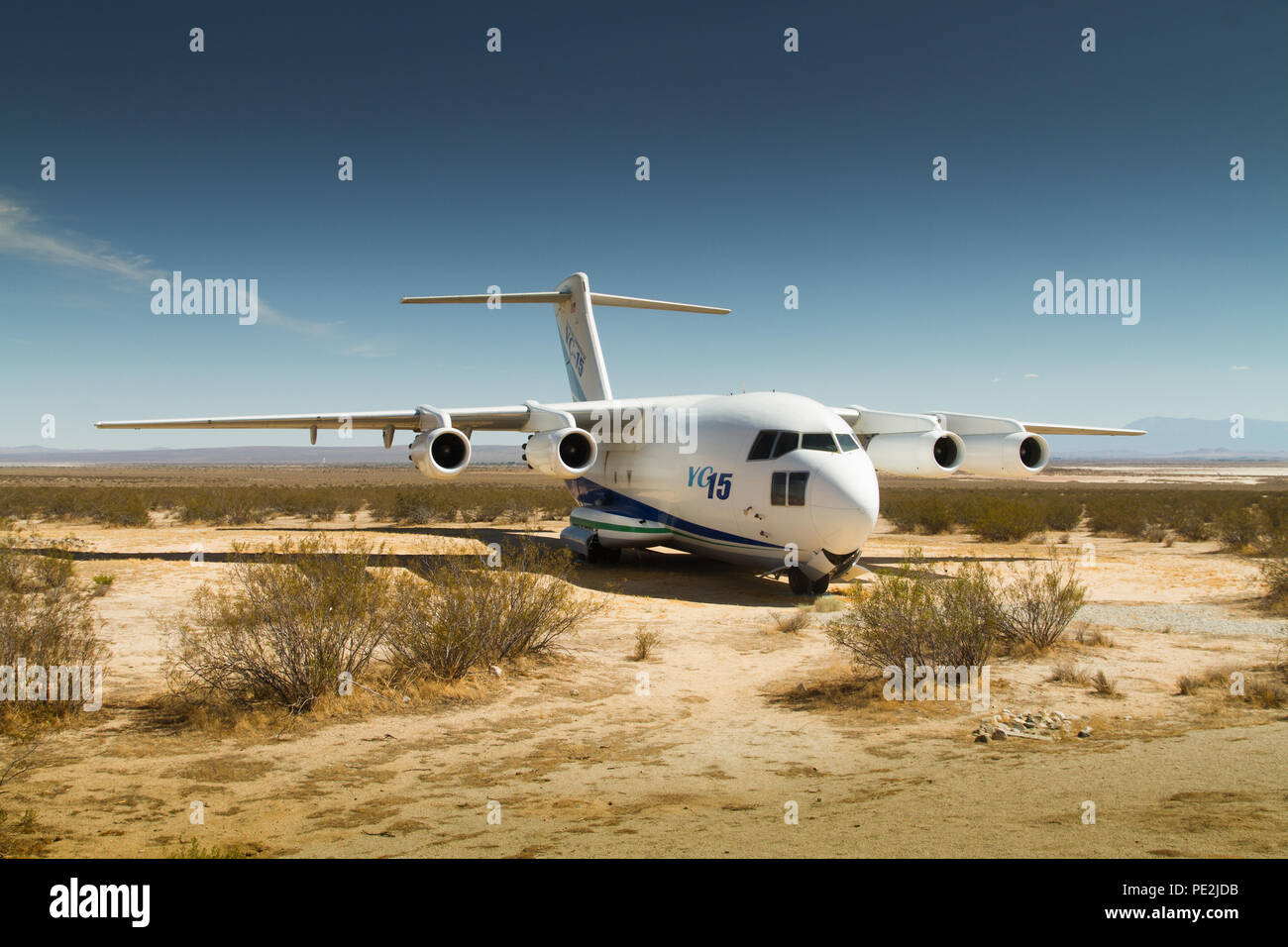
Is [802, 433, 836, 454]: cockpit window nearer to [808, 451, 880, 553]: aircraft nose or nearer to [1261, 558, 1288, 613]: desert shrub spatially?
[808, 451, 880, 553]: aircraft nose

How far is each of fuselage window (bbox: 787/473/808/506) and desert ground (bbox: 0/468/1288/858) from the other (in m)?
Result: 3.40

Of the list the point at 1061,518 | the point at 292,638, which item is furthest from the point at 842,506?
the point at 1061,518

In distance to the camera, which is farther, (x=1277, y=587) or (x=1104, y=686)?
(x=1277, y=587)

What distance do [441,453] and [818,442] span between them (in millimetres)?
8035

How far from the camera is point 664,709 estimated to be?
304 inches

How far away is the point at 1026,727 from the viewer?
6758 millimetres

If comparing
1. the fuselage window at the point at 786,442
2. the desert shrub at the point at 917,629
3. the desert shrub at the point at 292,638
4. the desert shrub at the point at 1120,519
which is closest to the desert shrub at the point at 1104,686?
the desert shrub at the point at 917,629

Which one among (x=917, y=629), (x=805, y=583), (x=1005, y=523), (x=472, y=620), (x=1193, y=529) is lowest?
(x=805, y=583)

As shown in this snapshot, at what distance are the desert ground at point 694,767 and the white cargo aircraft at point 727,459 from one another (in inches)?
140

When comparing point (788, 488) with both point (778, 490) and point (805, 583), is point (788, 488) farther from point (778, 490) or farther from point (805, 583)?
point (805, 583)

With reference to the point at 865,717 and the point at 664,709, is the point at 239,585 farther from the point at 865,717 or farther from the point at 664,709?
the point at 865,717
